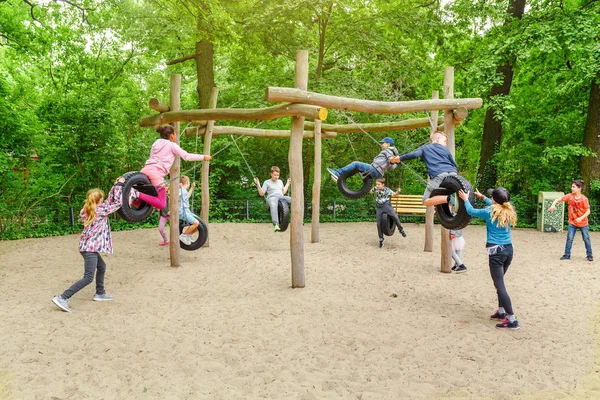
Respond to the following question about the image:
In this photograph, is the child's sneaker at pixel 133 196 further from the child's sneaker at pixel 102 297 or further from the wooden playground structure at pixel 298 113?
the child's sneaker at pixel 102 297

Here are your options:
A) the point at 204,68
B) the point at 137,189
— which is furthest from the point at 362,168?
the point at 204,68

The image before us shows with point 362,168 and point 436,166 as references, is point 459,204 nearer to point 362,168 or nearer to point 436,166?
point 436,166

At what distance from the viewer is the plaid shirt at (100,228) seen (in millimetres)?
6203

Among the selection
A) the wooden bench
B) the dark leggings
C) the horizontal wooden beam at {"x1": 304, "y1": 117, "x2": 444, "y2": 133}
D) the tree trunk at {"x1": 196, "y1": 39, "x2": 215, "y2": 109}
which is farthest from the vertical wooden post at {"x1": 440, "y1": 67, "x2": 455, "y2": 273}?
the tree trunk at {"x1": 196, "y1": 39, "x2": 215, "y2": 109}

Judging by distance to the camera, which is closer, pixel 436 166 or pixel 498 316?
pixel 498 316

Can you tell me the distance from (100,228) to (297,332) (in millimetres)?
2964

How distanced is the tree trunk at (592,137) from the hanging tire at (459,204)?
10801mm

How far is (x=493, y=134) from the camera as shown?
53.2 feet

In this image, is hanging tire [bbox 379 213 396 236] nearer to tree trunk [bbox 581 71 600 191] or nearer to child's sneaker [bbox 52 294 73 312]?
child's sneaker [bbox 52 294 73 312]

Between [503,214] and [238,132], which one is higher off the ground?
[238,132]

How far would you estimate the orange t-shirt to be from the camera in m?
9.24

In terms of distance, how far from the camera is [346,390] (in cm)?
421

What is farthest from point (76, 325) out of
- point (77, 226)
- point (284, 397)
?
point (77, 226)

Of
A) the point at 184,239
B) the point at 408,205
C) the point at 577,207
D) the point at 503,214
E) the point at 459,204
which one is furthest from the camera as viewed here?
the point at 408,205
